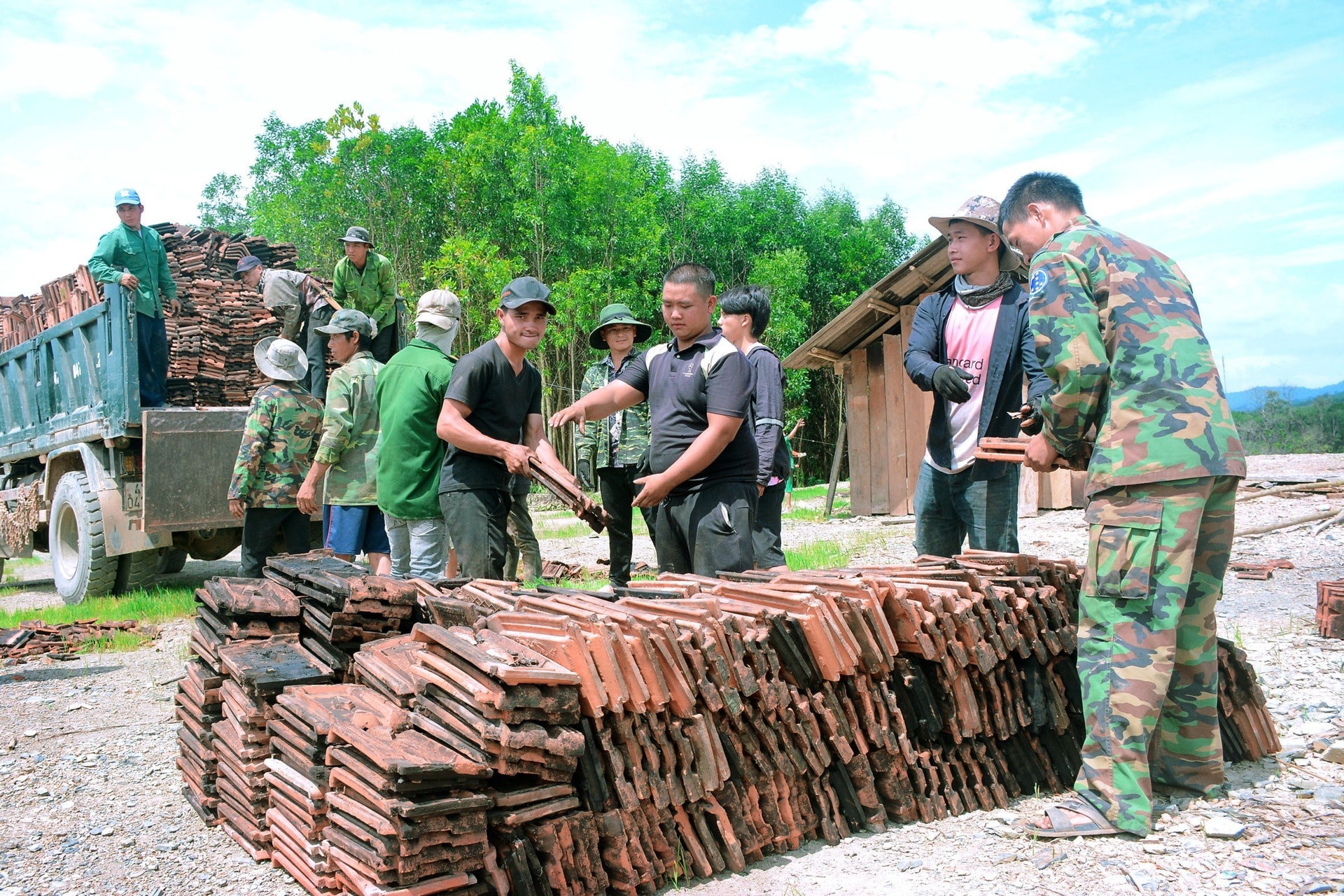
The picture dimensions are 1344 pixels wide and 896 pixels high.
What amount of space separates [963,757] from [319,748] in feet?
7.38

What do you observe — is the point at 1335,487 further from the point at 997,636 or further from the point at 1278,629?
the point at 997,636

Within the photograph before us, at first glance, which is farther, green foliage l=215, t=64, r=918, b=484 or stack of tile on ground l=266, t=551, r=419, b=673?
green foliage l=215, t=64, r=918, b=484

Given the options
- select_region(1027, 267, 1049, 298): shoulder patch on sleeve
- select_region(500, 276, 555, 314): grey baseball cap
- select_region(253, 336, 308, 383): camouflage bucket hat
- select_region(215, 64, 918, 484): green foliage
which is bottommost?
select_region(1027, 267, 1049, 298): shoulder patch on sleeve

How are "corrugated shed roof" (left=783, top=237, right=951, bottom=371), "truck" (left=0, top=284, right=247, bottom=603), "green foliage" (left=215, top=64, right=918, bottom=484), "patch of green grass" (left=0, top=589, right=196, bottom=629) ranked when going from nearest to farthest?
1. "patch of green grass" (left=0, top=589, right=196, bottom=629)
2. "truck" (left=0, top=284, right=247, bottom=603)
3. "corrugated shed roof" (left=783, top=237, right=951, bottom=371)
4. "green foliage" (left=215, top=64, right=918, bottom=484)

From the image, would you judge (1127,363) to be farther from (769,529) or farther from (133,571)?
(133,571)

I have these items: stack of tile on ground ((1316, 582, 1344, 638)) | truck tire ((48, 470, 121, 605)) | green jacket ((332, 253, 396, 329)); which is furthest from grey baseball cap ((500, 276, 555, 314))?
truck tire ((48, 470, 121, 605))

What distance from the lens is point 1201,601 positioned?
317 centimetres

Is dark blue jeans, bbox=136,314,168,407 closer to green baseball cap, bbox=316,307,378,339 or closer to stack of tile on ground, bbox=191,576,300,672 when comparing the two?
green baseball cap, bbox=316,307,378,339

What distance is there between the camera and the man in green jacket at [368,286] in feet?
25.5

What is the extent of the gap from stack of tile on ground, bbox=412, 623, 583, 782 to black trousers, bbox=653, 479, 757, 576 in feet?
5.11

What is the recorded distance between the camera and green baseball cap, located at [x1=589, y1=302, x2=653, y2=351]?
6615 millimetres

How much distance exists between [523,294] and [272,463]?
7.99 ft

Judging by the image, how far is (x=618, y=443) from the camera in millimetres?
6867

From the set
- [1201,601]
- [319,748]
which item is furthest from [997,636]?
[319,748]
